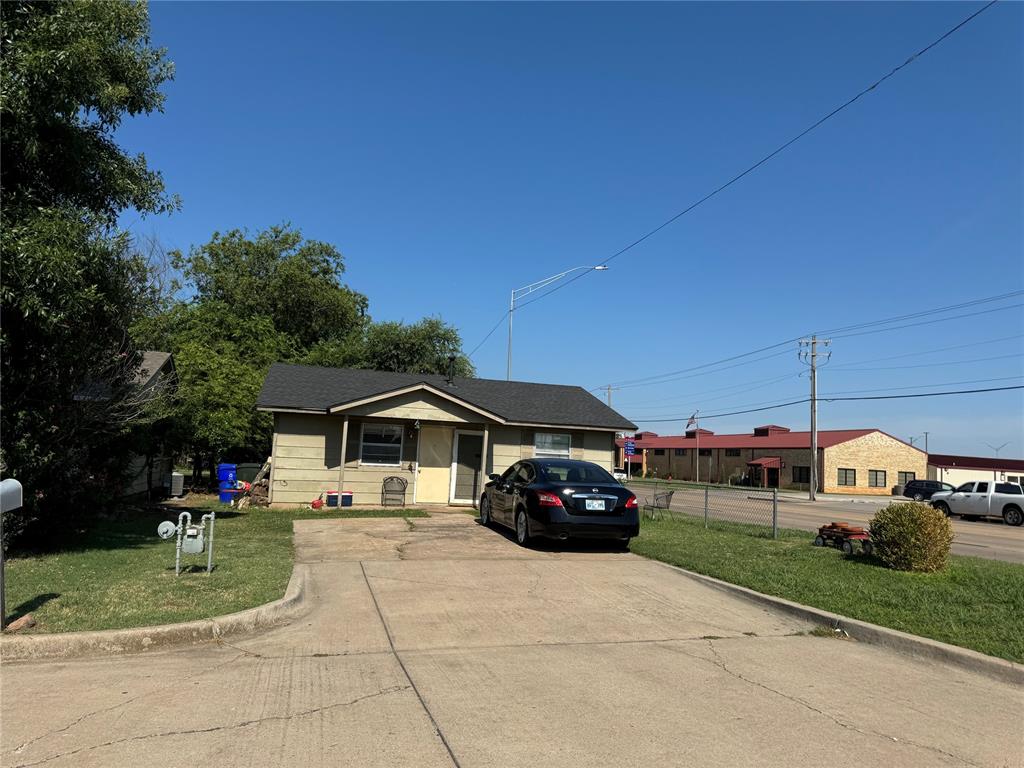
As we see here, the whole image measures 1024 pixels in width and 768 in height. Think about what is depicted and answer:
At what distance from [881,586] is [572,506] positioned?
13.9 ft

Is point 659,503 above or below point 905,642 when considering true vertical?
above

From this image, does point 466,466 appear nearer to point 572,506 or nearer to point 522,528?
point 522,528

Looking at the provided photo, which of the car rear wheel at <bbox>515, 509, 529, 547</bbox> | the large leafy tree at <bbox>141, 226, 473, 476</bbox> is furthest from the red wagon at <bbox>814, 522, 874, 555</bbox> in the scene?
the large leafy tree at <bbox>141, 226, 473, 476</bbox>

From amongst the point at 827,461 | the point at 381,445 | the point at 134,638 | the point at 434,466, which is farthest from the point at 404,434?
the point at 827,461

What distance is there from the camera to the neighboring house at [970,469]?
198ft

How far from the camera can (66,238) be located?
8.09m

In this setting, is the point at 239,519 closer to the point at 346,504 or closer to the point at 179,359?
the point at 346,504

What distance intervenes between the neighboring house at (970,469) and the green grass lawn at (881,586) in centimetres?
5837

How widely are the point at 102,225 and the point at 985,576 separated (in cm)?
1254

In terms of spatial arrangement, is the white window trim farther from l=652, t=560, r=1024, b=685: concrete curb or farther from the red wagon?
l=652, t=560, r=1024, b=685: concrete curb

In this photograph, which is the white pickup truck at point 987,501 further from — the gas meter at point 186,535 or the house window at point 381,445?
the gas meter at point 186,535

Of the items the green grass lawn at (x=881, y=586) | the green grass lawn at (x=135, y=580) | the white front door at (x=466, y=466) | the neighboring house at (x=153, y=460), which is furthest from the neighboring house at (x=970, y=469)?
the green grass lawn at (x=135, y=580)

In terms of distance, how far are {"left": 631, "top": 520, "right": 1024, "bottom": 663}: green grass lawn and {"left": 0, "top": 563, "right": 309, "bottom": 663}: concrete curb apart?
574 cm

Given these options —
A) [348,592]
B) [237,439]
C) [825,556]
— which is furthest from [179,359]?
[825,556]
